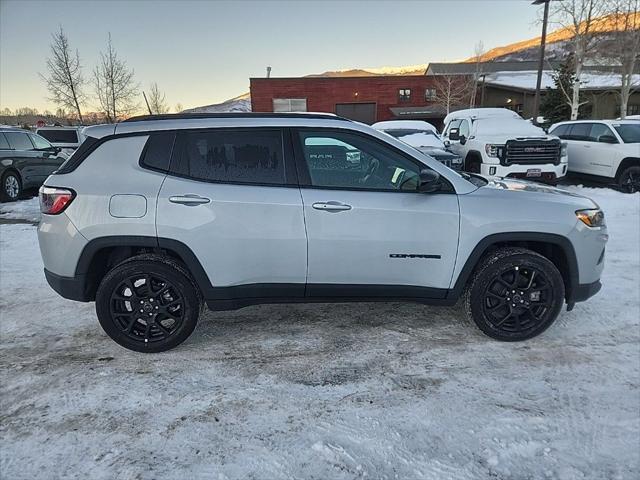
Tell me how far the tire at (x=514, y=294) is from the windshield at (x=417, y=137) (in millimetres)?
9302

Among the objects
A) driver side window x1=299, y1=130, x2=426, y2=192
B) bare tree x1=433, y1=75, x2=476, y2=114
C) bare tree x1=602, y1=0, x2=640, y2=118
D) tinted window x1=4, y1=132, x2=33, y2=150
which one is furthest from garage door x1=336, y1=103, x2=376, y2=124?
driver side window x1=299, y1=130, x2=426, y2=192

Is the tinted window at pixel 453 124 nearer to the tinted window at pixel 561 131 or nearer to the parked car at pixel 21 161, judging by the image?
the tinted window at pixel 561 131

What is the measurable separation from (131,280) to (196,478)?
1618 mm

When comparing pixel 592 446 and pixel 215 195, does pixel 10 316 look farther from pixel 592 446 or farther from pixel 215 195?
pixel 592 446

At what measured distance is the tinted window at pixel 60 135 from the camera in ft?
56.1

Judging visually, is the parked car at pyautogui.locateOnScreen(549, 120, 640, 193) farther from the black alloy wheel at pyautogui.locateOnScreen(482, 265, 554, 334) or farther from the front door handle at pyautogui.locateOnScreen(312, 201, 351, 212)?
the front door handle at pyautogui.locateOnScreen(312, 201, 351, 212)

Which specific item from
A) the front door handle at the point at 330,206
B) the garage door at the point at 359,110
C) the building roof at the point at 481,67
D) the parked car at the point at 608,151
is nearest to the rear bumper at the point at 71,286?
the front door handle at the point at 330,206

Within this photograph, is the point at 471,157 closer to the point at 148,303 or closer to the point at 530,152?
the point at 530,152

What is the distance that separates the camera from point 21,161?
10.5 meters

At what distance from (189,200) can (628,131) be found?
11695 millimetres

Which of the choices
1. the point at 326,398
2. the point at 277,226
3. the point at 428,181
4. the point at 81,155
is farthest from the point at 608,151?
the point at 81,155

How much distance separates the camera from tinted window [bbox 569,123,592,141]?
11.7 meters

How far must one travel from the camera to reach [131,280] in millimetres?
3289

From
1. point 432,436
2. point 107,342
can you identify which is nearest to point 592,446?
point 432,436
